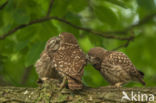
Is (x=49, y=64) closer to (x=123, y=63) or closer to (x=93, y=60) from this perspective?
(x=93, y=60)

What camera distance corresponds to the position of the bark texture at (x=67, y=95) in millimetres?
3590

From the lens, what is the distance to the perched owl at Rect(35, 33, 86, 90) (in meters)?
3.43

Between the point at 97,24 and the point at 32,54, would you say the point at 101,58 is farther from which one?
the point at 97,24

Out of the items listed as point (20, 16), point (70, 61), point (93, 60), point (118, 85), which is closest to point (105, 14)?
point (93, 60)

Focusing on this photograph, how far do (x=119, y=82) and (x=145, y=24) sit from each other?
392 cm

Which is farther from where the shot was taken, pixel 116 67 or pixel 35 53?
pixel 35 53

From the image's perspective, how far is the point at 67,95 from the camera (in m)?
3.64

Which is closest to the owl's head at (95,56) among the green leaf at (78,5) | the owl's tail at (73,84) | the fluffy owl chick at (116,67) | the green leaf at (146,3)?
the fluffy owl chick at (116,67)

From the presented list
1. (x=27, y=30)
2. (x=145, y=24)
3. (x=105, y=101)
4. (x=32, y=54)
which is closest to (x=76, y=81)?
(x=105, y=101)

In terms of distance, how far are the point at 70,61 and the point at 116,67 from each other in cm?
69

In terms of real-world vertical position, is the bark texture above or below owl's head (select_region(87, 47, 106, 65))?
below

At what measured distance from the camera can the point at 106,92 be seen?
12.0 ft

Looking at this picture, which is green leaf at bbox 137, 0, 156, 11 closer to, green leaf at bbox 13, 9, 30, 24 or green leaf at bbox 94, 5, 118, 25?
green leaf at bbox 94, 5, 118, 25

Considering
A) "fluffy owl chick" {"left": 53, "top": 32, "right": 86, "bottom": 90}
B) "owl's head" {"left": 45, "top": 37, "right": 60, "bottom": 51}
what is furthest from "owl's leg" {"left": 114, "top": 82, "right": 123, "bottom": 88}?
"owl's head" {"left": 45, "top": 37, "right": 60, "bottom": 51}
